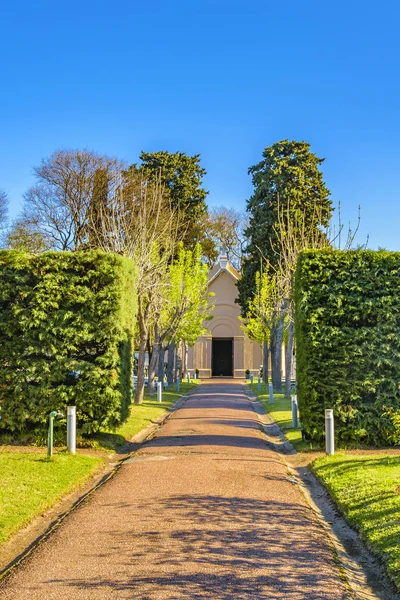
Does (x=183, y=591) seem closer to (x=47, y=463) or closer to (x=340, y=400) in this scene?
(x=47, y=463)

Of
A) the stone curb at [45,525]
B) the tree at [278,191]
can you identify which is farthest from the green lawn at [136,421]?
the tree at [278,191]

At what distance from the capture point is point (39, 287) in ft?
47.2

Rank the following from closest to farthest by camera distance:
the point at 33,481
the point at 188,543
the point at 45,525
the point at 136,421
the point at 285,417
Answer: the point at 188,543 < the point at 45,525 < the point at 33,481 < the point at 136,421 < the point at 285,417

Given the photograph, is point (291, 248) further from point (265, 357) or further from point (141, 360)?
point (265, 357)

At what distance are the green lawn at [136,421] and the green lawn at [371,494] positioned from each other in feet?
16.2

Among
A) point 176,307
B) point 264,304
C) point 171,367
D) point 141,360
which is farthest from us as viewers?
point 171,367

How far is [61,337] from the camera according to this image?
1443cm

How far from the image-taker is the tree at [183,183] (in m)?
42.9

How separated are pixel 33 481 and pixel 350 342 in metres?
7.61

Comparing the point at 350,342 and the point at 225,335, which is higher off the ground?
the point at 225,335

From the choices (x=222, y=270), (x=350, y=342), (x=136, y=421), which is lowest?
(x=136, y=421)

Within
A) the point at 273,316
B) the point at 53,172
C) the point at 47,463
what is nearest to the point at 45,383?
the point at 47,463

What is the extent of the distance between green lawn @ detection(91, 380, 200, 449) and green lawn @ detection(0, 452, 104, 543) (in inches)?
77.0

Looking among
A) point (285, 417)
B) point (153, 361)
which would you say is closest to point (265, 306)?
point (153, 361)
